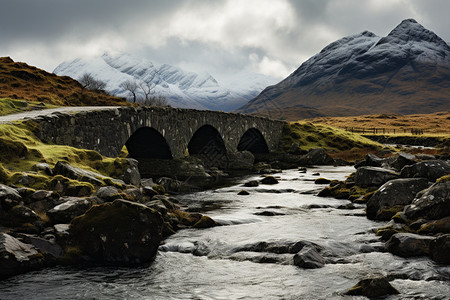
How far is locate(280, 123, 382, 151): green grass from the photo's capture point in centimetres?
6066

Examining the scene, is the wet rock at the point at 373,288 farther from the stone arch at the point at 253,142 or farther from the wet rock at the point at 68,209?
the stone arch at the point at 253,142

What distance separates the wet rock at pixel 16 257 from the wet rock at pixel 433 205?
1123cm

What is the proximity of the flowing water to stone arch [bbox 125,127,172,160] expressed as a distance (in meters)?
14.6

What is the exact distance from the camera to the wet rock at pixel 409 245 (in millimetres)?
10672

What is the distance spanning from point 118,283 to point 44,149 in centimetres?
903

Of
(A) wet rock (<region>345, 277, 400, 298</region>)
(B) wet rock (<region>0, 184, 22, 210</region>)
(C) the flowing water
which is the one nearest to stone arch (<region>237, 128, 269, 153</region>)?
(C) the flowing water

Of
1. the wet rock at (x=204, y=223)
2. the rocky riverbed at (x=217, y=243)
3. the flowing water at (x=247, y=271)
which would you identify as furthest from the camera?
the wet rock at (x=204, y=223)

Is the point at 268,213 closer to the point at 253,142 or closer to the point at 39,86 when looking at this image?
the point at 253,142

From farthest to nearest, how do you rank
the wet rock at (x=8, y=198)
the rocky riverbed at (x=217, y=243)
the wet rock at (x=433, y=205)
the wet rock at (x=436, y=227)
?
the wet rock at (x=433, y=205), the wet rock at (x=436, y=227), the wet rock at (x=8, y=198), the rocky riverbed at (x=217, y=243)

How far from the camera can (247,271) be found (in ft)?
33.5

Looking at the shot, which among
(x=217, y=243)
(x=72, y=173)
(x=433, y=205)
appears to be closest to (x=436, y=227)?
(x=433, y=205)

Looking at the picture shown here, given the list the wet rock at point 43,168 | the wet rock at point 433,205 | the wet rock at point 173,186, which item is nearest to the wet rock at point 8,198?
the wet rock at point 43,168

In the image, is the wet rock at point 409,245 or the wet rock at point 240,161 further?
the wet rock at point 240,161

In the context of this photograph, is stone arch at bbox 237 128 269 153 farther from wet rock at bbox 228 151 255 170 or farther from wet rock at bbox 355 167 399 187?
wet rock at bbox 355 167 399 187
